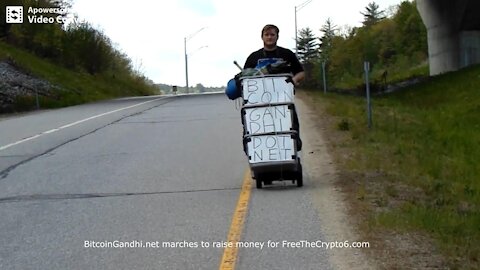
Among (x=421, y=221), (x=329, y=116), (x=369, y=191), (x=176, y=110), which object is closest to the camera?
(x=421, y=221)

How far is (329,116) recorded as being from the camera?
18062 millimetres

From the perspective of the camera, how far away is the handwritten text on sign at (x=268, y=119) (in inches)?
321

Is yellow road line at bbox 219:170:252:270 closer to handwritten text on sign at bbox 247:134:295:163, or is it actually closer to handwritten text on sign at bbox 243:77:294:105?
handwritten text on sign at bbox 247:134:295:163

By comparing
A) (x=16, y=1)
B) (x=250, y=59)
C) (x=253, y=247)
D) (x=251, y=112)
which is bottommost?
(x=253, y=247)

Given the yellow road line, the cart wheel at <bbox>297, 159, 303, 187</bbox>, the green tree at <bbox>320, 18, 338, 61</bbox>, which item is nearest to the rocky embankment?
the yellow road line

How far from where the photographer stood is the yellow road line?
5.74m

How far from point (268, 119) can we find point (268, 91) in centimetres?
32

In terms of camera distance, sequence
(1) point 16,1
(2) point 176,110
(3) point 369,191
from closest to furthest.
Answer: (3) point 369,191 → (2) point 176,110 → (1) point 16,1

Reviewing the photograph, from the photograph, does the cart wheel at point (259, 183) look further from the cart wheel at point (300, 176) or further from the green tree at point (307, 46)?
the green tree at point (307, 46)

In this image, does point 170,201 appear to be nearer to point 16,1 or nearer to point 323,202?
point 323,202

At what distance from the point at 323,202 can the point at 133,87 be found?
5525 centimetres

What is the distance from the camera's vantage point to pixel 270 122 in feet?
26.9

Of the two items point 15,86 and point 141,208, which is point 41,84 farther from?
point 141,208

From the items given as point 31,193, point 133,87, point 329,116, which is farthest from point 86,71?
point 31,193
